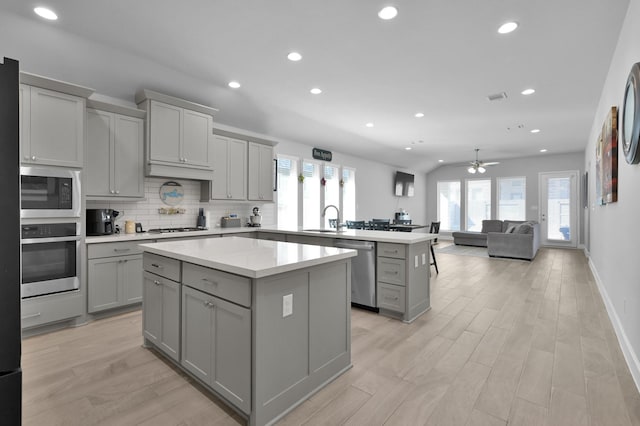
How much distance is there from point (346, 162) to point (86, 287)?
6.16 meters

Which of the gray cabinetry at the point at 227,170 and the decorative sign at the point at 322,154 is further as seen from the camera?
the decorative sign at the point at 322,154

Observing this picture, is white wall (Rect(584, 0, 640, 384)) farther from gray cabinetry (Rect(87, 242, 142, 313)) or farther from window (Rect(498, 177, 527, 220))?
window (Rect(498, 177, 527, 220))

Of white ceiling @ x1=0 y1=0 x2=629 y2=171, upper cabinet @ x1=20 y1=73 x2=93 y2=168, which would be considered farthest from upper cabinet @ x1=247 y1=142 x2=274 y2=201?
upper cabinet @ x1=20 y1=73 x2=93 y2=168

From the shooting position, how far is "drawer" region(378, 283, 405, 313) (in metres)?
3.33

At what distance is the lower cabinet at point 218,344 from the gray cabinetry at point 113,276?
1.82 m

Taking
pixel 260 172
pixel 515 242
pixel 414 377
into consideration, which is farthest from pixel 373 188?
pixel 414 377

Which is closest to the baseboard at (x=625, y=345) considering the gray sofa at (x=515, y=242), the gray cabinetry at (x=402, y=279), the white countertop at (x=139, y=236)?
the gray cabinetry at (x=402, y=279)

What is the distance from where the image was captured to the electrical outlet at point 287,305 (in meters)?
1.83

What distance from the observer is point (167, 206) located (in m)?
4.61

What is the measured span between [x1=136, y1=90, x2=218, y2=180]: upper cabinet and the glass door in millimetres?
9836

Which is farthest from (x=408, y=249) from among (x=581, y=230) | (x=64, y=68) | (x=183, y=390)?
(x=581, y=230)

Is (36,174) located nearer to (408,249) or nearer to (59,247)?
(59,247)

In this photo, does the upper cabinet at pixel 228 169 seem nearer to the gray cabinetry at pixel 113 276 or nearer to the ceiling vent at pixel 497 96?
the gray cabinetry at pixel 113 276

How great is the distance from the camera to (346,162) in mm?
8156
